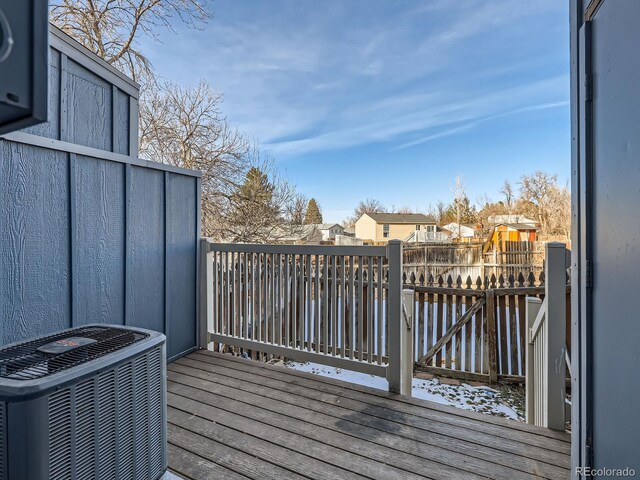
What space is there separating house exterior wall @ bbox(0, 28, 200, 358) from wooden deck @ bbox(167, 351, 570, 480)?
877 mm

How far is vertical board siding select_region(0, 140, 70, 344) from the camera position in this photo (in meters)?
1.91

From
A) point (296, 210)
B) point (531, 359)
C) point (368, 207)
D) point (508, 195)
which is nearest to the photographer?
point (531, 359)

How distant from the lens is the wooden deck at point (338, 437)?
66.2 inches

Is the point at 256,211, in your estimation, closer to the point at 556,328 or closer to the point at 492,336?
the point at 492,336

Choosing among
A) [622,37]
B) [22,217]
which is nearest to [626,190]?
[622,37]

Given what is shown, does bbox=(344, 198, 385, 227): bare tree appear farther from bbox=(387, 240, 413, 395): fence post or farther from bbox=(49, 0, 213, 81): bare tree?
bbox=(387, 240, 413, 395): fence post

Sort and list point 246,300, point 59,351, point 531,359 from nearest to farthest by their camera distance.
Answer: point 59,351, point 531,359, point 246,300

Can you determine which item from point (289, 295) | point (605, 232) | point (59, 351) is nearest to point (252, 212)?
point (289, 295)

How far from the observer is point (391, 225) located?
1284 inches

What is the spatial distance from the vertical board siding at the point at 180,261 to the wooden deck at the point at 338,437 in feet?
2.38

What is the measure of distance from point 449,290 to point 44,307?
3908 mm

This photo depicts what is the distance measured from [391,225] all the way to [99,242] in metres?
31.5

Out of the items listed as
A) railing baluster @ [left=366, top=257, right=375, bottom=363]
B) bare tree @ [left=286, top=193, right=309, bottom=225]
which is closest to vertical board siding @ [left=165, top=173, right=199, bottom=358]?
railing baluster @ [left=366, top=257, right=375, bottom=363]

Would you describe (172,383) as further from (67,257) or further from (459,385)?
(459,385)
